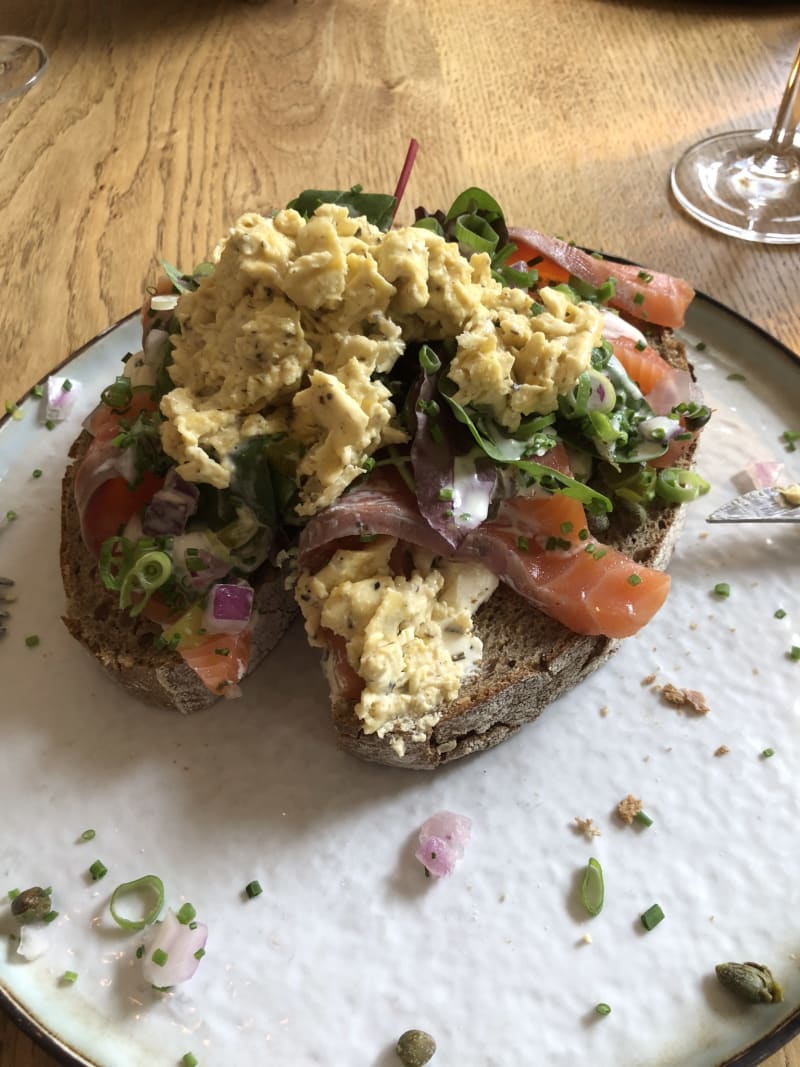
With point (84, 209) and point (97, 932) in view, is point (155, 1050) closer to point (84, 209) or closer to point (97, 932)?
point (97, 932)

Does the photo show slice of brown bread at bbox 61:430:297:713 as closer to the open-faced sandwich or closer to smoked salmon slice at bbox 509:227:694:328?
the open-faced sandwich

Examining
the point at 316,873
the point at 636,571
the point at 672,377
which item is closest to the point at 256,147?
the point at 672,377

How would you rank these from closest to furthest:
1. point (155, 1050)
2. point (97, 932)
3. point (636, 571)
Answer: point (155, 1050) < point (97, 932) < point (636, 571)

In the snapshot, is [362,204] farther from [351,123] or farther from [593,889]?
[351,123]

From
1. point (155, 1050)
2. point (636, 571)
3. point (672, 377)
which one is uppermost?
point (672, 377)

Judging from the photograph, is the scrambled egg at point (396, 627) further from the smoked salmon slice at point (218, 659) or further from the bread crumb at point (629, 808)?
the bread crumb at point (629, 808)

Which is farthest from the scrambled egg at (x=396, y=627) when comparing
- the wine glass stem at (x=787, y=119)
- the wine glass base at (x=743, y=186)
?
the wine glass stem at (x=787, y=119)

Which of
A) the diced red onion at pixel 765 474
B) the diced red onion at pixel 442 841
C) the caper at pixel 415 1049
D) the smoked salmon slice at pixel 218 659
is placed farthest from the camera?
the diced red onion at pixel 765 474

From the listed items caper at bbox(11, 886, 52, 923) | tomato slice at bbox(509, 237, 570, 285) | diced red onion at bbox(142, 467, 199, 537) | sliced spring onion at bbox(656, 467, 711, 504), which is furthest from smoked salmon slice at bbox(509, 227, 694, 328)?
caper at bbox(11, 886, 52, 923)
